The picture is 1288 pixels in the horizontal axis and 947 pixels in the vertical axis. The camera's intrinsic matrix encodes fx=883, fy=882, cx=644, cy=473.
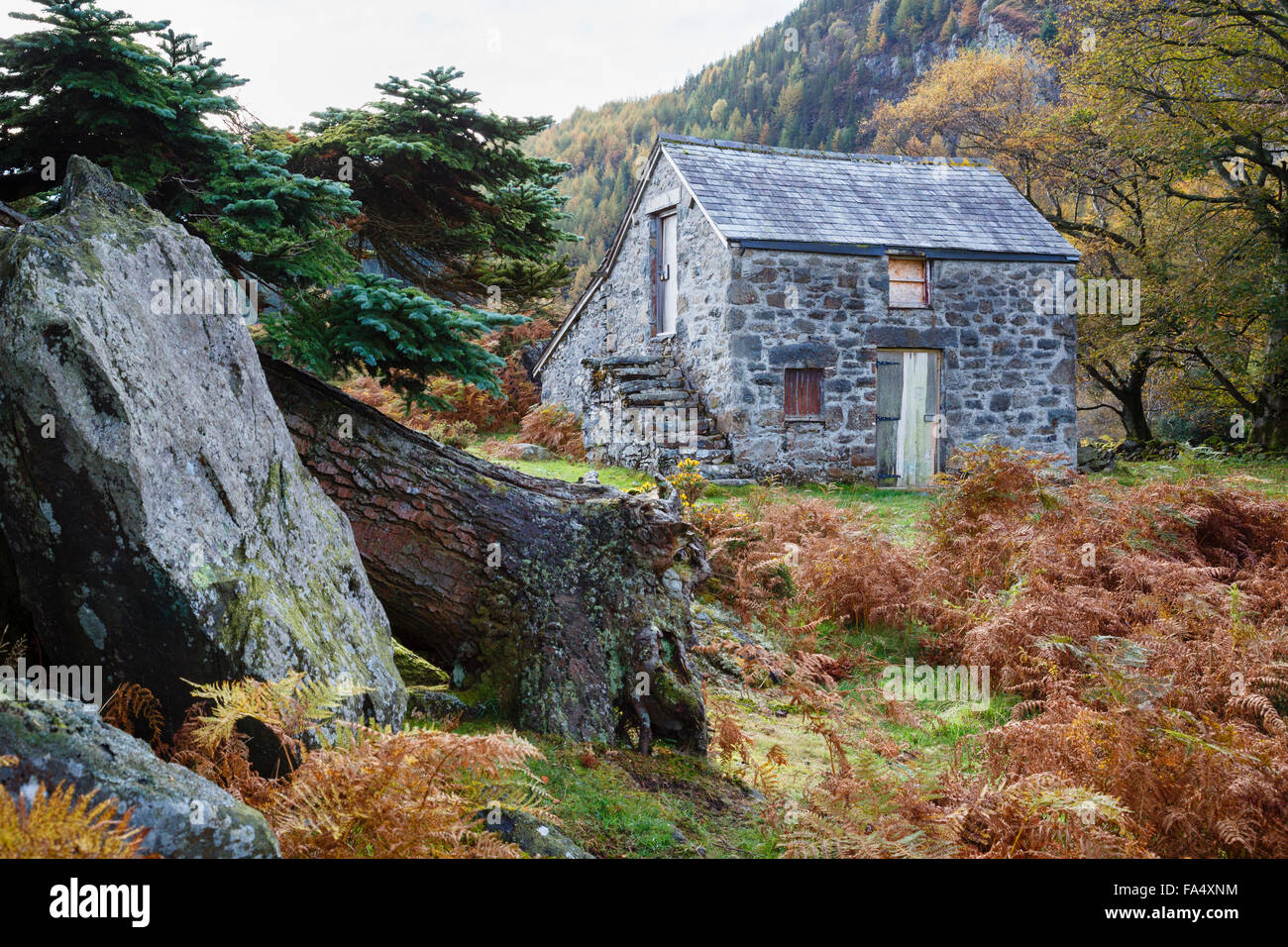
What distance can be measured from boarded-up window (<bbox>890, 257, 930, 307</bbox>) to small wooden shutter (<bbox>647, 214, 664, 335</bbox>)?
5.07 metres

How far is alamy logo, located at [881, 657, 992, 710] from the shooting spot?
6.86 metres

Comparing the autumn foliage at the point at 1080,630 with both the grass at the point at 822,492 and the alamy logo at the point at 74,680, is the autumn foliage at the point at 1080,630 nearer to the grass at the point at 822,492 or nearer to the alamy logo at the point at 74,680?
the grass at the point at 822,492

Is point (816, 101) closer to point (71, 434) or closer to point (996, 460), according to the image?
point (996, 460)

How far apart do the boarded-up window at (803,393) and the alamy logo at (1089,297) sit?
17.0ft

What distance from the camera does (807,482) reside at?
1683 cm

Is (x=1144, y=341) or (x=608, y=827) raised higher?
(x=1144, y=341)

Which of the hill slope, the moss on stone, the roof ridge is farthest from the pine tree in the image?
the hill slope

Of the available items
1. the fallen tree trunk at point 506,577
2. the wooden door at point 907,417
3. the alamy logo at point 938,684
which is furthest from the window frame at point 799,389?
the fallen tree trunk at point 506,577

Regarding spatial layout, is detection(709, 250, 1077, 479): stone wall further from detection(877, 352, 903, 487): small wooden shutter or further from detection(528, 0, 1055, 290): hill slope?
detection(528, 0, 1055, 290): hill slope

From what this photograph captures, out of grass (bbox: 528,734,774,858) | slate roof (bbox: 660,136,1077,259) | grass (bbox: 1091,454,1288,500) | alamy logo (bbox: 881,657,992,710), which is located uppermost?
slate roof (bbox: 660,136,1077,259)

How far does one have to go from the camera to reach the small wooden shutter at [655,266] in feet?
64.6
